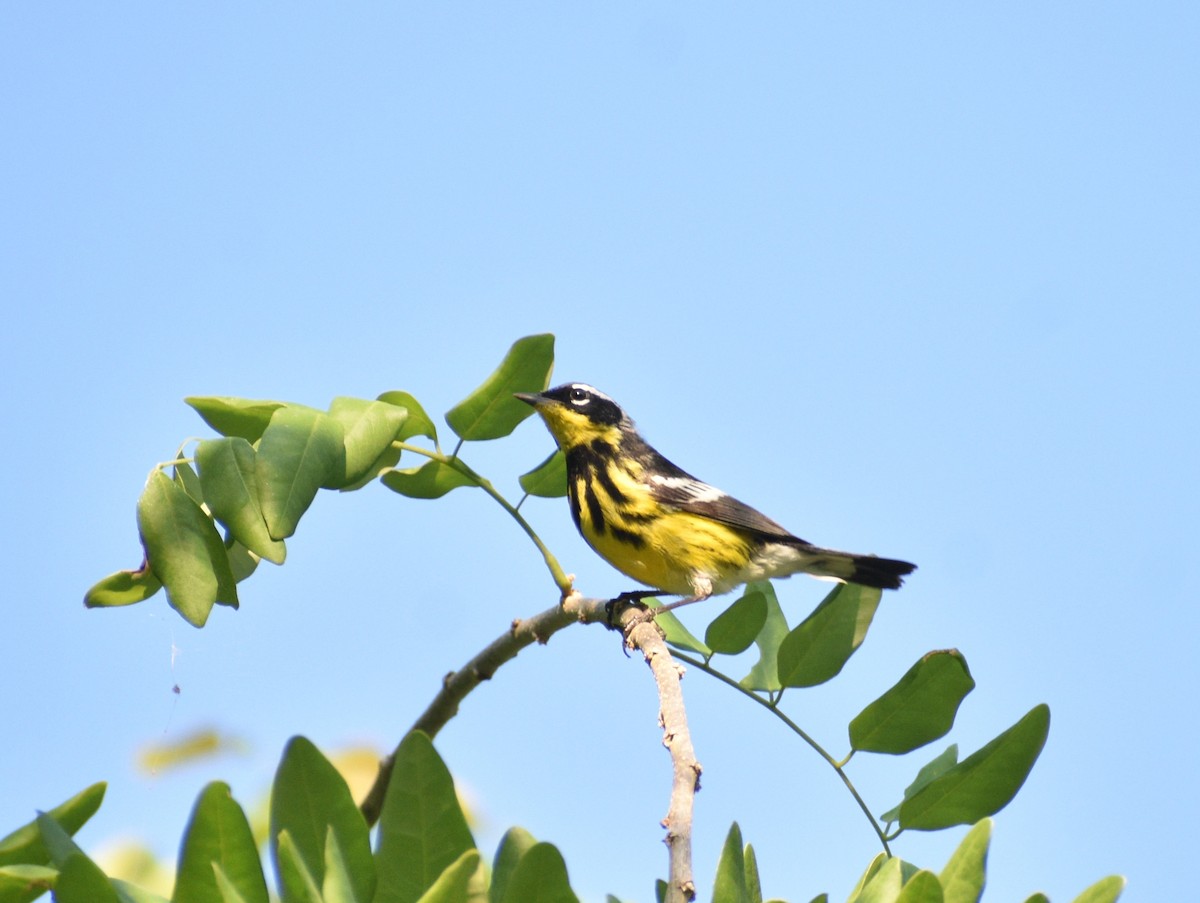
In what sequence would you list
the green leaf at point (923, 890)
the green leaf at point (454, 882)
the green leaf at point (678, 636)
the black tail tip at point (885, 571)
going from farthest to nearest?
the black tail tip at point (885, 571) < the green leaf at point (678, 636) < the green leaf at point (923, 890) < the green leaf at point (454, 882)

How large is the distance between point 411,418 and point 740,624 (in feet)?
3.33

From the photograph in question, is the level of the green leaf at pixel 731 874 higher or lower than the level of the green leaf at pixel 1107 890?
higher

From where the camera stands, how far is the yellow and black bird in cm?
516

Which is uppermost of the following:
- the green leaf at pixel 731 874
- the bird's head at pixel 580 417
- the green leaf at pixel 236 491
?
the bird's head at pixel 580 417

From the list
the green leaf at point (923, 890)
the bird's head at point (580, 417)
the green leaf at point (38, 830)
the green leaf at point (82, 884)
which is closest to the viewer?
the green leaf at point (82, 884)

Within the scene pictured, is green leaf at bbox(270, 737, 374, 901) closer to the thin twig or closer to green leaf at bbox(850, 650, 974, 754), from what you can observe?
the thin twig

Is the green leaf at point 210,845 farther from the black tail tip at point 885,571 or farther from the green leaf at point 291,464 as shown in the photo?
the black tail tip at point 885,571

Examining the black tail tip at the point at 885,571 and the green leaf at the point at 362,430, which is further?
the black tail tip at the point at 885,571

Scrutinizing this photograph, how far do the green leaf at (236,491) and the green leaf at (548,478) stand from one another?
1289mm

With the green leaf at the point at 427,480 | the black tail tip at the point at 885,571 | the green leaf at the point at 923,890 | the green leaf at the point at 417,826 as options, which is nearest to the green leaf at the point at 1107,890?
the green leaf at the point at 923,890

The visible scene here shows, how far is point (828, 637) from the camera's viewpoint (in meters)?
3.28

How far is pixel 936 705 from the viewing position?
2891mm

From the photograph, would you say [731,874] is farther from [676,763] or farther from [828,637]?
[828,637]

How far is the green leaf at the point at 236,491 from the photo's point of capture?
2570 millimetres
